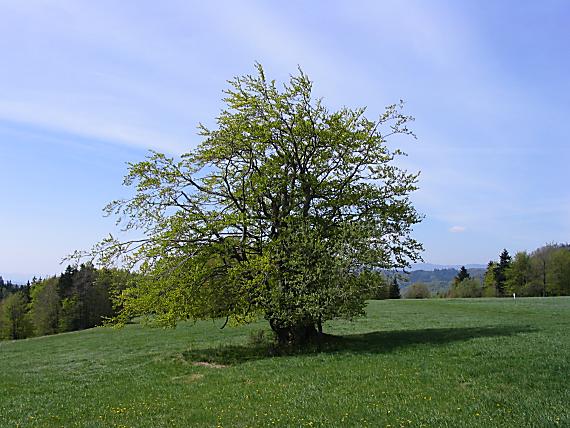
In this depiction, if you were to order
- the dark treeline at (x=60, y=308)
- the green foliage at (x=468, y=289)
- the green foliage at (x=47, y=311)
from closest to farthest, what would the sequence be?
the dark treeline at (x=60, y=308) → the green foliage at (x=47, y=311) → the green foliage at (x=468, y=289)

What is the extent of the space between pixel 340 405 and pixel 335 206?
39.8 ft

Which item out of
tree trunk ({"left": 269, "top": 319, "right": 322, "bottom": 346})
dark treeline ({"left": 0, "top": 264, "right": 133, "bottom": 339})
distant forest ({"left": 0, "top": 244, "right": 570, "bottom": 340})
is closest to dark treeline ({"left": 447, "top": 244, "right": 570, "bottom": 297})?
distant forest ({"left": 0, "top": 244, "right": 570, "bottom": 340})

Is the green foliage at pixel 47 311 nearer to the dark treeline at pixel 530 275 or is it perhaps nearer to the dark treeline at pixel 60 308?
the dark treeline at pixel 60 308

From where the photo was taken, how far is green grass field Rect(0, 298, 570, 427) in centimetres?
1000

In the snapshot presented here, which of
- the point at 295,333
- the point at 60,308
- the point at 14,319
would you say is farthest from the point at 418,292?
the point at 295,333

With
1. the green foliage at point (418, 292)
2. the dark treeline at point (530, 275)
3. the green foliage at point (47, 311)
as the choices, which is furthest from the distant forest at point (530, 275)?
the green foliage at point (47, 311)

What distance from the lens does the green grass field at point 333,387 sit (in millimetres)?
10000

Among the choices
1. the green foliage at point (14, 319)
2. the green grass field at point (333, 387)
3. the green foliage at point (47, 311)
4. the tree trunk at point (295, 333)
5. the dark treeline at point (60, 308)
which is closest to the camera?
the green grass field at point (333, 387)

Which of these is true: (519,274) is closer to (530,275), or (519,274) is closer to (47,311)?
(530,275)

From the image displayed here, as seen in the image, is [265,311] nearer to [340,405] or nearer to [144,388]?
[144,388]

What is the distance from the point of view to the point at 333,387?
43.1 ft

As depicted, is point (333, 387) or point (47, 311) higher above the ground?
point (333, 387)

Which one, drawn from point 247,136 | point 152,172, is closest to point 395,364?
point 247,136

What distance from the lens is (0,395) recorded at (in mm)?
16891
